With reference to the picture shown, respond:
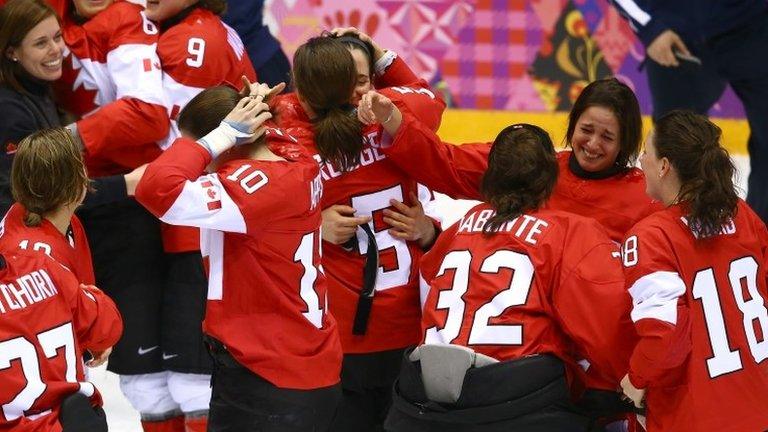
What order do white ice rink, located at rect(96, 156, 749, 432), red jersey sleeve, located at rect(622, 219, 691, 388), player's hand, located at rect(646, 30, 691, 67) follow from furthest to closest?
player's hand, located at rect(646, 30, 691, 67) < white ice rink, located at rect(96, 156, 749, 432) < red jersey sleeve, located at rect(622, 219, 691, 388)

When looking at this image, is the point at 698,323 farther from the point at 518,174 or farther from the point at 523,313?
the point at 518,174

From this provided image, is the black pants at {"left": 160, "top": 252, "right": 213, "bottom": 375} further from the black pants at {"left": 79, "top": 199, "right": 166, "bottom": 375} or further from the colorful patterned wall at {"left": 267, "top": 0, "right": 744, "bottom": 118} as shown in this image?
the colorful patterned wall at {"left": 267, "top": 0, "right": 744, "bottom": 118}

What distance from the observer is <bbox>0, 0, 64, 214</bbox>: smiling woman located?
3.72 metres

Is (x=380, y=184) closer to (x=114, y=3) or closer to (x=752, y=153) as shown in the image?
(x=114, y=3)

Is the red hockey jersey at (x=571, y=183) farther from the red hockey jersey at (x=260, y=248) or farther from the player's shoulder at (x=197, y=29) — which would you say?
the player's shoulder at (x=197, y=29)

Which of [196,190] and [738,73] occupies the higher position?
[196,190]

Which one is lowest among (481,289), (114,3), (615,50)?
(615,50)

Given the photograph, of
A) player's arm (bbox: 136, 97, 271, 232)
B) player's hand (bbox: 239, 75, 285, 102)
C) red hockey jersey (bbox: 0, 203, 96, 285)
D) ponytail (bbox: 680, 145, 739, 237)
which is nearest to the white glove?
player's arm (bbox: 136, 97, 271, 232)

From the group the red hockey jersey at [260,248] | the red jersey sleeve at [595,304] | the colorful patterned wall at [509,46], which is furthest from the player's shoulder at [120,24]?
the colorful patterned wall at [509,46]

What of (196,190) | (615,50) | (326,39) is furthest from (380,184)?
(615,50)

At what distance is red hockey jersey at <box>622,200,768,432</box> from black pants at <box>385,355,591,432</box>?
181 mm

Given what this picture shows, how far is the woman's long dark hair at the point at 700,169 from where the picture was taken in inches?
119

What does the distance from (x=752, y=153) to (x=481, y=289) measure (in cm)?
302

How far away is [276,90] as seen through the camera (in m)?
3.32
